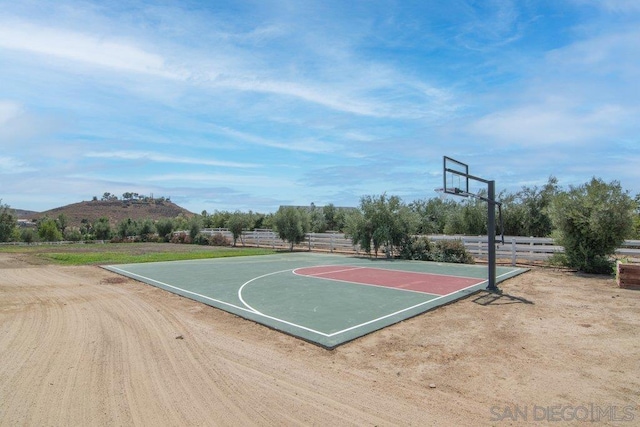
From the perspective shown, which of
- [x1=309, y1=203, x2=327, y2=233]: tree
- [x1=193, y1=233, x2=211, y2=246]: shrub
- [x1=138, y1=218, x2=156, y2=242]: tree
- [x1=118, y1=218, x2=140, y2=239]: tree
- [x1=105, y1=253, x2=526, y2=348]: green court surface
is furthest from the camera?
[x1=118, y1=218, x2=140, y2=239]: tree

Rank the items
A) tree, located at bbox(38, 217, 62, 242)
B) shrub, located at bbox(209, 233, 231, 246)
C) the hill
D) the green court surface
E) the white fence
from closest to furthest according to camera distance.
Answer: the green court surface, the white fence, shrub, located at bbox(209, 233, 231, 246), tree, located at bbox(38, 217, 62, 242), the hill

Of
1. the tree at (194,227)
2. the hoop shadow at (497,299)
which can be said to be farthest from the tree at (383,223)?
the tree at (194,227)

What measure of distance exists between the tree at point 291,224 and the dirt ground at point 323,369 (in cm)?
1947

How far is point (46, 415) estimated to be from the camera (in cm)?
411

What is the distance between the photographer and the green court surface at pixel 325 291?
7.69 meters

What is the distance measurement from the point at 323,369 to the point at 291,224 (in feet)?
76.6

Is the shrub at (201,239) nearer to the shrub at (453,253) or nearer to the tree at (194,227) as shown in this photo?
the tree at (194,227)

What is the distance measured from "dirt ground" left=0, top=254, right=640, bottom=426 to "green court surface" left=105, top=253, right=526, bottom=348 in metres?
0.48

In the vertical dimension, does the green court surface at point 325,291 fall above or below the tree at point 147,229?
below

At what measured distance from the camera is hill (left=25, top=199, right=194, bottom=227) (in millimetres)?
88719

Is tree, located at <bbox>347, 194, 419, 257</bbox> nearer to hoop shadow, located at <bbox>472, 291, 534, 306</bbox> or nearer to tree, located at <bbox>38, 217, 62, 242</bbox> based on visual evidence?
hoop shadow, located at <bbox>472, 291, 534, 306</bbox>

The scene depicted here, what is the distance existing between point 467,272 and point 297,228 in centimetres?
1576

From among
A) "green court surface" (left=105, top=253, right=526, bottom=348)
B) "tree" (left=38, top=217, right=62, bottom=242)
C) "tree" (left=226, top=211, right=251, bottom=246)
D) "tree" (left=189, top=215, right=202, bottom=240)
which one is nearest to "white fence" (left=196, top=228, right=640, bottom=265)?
"green court surface" (left=105, top=253, right=526, bottom=348)

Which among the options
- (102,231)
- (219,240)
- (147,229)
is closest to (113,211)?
(102,231)
